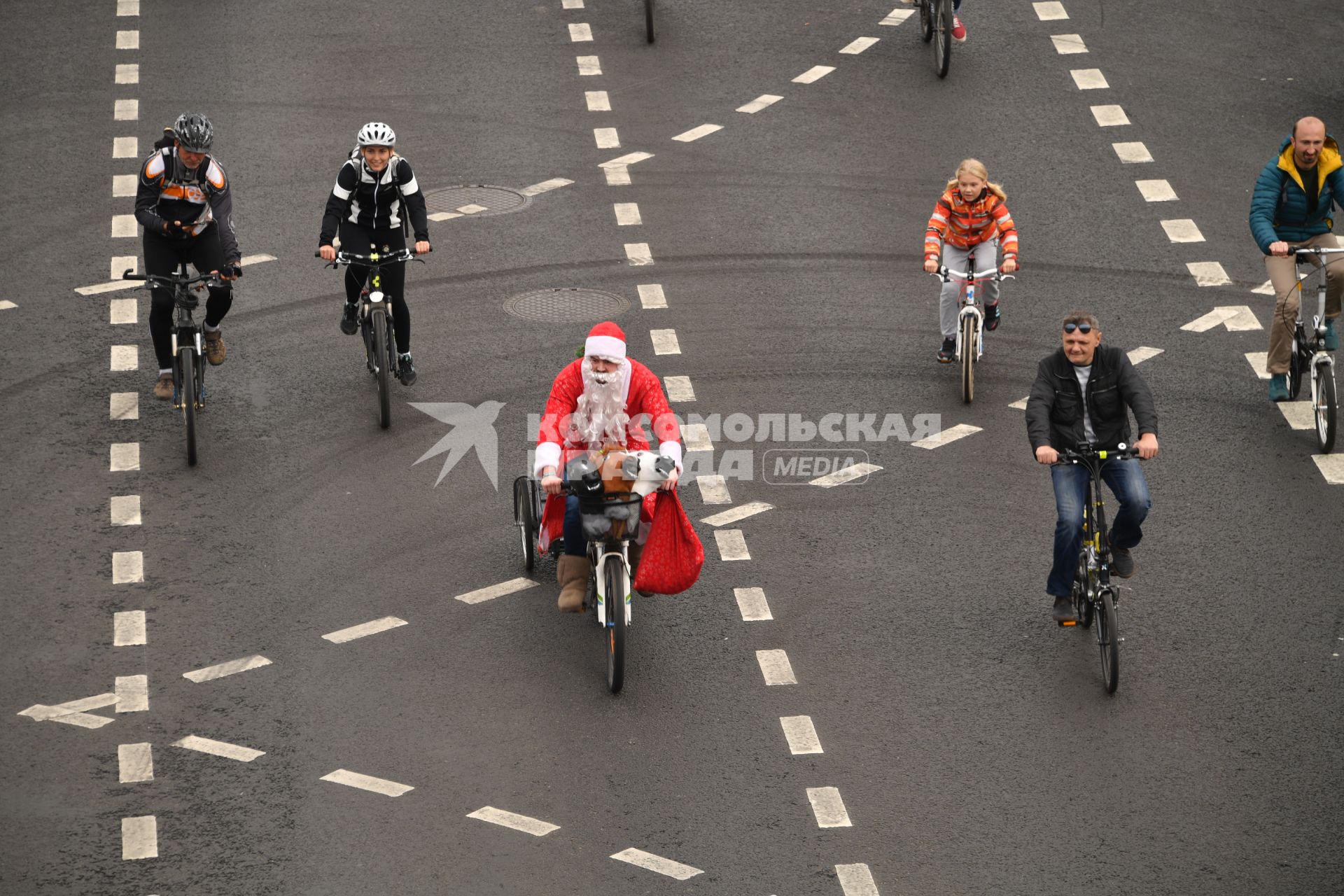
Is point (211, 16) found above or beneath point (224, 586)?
above

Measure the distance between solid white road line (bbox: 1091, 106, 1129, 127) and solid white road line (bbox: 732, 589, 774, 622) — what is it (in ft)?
29.8

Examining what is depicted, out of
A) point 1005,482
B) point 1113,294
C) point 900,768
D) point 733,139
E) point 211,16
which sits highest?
point 211,16

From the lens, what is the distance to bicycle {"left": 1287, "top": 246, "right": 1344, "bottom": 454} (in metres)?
13.5

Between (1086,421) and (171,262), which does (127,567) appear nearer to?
(171,262)

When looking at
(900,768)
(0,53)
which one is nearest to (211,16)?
(0,53)

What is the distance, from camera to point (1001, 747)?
1035 cm

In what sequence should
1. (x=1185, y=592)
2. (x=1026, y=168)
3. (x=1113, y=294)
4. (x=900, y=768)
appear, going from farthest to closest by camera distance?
(x=1026, y=168)
(x=1113, y=294)
(x=1185, y=592)
(x=900, y=768)

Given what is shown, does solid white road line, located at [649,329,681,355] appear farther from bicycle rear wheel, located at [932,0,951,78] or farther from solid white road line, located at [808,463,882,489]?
bicycle rear wheel, located at [932,0,951,78]

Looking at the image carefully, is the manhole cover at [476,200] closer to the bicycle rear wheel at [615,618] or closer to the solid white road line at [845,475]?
the solid white road line at [845,475]

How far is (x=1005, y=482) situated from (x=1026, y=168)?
576 centimetres

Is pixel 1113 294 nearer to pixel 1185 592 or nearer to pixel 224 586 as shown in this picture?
pixel 1185 592

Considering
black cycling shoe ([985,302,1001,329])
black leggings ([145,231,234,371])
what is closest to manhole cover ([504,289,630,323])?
black leggings ([145,231,234,371])

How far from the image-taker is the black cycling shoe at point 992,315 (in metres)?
14.8

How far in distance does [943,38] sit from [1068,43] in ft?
6.19
